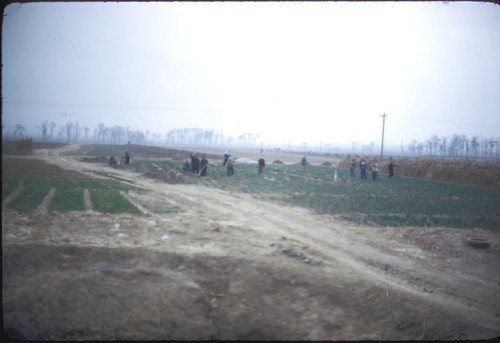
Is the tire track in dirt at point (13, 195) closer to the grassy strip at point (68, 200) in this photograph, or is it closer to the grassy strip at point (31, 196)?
the grassy strip at point (31, 196)

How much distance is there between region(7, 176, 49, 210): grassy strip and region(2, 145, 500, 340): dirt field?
0.56m

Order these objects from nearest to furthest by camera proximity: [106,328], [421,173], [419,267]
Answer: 1. [106,328]
2. [419,267]
3. [421,173]

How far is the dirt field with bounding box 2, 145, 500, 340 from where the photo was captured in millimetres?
4566

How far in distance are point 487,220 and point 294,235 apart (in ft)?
32.2

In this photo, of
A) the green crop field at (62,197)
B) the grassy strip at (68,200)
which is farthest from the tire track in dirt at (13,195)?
the grassy strip at (68,200)

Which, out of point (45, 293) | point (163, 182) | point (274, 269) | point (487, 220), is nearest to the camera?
point (45, 293)

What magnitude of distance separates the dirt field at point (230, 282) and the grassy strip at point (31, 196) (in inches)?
22.2

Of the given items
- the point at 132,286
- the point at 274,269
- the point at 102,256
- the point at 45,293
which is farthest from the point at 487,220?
the point at 45,293

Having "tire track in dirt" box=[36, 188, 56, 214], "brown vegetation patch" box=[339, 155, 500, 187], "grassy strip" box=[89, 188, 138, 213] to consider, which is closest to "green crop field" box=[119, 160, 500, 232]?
"grassy strip" box=[89, 188, 138, 213]

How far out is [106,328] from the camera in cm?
432

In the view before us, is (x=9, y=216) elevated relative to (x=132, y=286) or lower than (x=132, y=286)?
elevated

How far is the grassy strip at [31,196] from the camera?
816 centimetres

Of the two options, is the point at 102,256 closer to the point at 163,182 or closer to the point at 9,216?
the point at 9,216

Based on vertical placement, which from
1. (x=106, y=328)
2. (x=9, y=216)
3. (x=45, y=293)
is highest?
(x=9, y=216)
